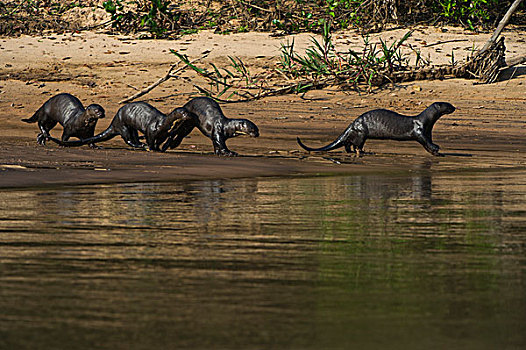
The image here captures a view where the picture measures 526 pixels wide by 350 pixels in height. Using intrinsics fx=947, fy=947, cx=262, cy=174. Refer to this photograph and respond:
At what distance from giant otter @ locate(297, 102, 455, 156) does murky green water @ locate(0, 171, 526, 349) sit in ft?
15.2

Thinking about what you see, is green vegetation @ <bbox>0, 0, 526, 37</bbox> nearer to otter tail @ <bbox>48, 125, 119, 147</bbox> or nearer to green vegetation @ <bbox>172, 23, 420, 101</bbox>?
green vegetation @ <bbox>172, 23, 420, 101</bbox>

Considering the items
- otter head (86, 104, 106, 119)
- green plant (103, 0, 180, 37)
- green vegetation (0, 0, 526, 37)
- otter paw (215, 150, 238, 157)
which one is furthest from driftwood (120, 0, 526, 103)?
otter paw (215, 150, 238, 157)

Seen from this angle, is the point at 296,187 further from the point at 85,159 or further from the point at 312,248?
the point at 312,248

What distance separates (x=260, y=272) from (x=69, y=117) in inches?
323

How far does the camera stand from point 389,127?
1125 cm

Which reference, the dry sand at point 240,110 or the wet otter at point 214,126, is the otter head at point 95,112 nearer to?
the dry sand at point 240,110

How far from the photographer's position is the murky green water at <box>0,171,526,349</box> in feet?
8.63

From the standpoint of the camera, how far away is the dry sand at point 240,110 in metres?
9.05

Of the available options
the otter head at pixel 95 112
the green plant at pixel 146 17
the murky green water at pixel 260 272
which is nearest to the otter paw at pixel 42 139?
the otter head at pixel 95 112

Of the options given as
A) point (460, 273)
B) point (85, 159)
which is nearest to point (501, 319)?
point (460, 273)

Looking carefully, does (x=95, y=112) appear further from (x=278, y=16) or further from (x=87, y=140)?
(x=278, y=16)

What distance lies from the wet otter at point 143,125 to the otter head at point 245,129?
547mm

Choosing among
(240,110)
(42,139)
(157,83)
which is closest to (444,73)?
(240,110)

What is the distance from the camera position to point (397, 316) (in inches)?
112
